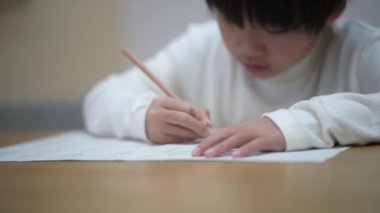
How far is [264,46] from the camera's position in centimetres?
68

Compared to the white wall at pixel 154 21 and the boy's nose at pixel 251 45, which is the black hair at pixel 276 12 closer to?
the boy's nose at pixel 251 45

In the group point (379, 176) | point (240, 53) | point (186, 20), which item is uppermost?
point (186, 20)

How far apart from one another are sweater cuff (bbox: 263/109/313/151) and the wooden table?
0.15 feet

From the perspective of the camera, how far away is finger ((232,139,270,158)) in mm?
529

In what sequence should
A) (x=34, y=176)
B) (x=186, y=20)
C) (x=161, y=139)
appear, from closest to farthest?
1. (x=34, y=176)
2. (x=161, y=139)
3. (x=186, y=20)

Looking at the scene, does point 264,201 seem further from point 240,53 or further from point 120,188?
point 240,53

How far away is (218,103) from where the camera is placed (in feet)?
2.89

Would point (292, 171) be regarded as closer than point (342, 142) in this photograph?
Yes

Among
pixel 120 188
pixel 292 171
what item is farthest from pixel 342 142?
pixel 120 188

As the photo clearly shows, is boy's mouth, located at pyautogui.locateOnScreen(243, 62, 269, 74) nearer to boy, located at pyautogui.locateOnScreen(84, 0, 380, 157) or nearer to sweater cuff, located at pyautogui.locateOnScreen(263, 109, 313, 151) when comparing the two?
boy, located at pyautogui.locateOnScreen(84, 0, 380, 157)

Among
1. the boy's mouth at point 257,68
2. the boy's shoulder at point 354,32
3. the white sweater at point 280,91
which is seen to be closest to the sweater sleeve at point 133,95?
the white sweater at point 280,91

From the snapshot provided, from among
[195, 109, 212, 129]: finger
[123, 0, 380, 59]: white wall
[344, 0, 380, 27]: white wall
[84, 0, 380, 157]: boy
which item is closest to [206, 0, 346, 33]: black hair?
[84, 0, 380, 157]: boy

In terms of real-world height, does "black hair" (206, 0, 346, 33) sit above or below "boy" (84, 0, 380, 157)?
above

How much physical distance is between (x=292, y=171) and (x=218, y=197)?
95 mm
